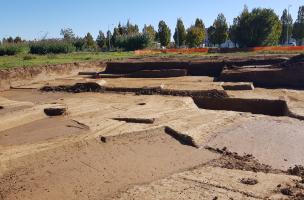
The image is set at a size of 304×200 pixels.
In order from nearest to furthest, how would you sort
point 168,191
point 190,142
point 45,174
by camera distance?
1. point 168,191
2. point 45,174
3. point 190,142

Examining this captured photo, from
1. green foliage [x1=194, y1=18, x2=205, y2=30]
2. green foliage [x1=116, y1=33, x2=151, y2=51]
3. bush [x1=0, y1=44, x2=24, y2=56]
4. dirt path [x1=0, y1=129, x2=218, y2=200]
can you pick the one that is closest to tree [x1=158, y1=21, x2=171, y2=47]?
green foliage [x1=194, y1=18, x2=205, y2=30]

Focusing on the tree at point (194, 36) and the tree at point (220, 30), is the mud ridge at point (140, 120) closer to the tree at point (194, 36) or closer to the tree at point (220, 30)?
the tree at point (220, 30)

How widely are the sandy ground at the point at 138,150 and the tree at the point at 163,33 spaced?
131ft

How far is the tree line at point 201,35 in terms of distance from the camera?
38094mm

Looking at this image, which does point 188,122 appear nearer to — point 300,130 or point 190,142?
point 190,142

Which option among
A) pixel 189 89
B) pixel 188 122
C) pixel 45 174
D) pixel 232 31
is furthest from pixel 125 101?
pixel 232 31

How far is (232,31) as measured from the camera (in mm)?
40062

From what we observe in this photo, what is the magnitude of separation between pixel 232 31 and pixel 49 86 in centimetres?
2605

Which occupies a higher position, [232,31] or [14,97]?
[232,31]

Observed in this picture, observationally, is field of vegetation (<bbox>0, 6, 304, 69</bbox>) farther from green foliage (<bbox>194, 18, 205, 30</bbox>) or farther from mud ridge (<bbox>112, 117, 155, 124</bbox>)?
mud ridge (<bbox>112, 117, 155, 124</bbox>)

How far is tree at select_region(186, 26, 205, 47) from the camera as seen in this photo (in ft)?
165

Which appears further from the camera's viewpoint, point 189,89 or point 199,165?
point 189,89

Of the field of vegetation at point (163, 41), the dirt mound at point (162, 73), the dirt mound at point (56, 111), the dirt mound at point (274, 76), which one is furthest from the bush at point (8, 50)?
the dirt mound at point (56, 111)

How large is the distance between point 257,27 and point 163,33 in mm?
16980
